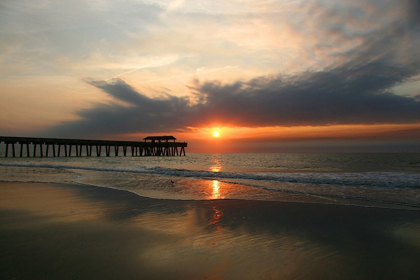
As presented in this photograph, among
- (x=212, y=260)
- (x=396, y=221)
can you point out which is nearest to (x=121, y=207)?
(x=212, y=260)

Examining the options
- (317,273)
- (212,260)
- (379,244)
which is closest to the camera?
(317,273)

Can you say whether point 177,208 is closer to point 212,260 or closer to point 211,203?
point 211,203

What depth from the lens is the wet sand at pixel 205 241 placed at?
354 centimetres

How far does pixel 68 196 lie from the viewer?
9453 millimetres

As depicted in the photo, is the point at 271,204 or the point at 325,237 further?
the point at 271,204

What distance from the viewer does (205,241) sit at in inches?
188

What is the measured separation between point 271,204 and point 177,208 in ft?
10.6

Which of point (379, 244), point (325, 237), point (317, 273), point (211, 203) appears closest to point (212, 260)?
point (317, 273)

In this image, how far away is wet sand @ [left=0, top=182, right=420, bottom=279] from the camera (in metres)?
3.54

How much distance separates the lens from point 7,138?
45125 mm

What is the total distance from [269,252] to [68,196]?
8314 mm

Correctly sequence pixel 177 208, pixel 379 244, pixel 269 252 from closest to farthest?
1. pixel 269 252
2. pixel 379 244
3. pixel 177 208

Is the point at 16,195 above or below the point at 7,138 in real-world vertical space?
→ below

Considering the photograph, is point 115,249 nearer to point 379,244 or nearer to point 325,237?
point 325,237
